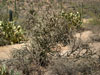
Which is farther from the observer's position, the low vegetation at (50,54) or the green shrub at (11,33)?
the green shrub at (11,33)

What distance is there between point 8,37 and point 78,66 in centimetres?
475

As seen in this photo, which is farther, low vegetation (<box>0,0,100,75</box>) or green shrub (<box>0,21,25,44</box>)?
green shrub (<box>0,21,25,44</box>)

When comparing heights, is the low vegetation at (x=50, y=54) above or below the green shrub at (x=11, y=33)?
above

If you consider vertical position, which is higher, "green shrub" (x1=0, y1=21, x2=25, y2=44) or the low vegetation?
the low vegetation

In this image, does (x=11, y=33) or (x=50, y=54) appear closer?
(x=50, y=54)

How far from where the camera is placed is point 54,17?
605cm

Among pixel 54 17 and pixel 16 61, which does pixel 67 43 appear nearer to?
pixel 54 17

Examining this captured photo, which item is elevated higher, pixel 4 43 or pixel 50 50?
pixel 50 50

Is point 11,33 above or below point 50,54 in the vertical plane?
below

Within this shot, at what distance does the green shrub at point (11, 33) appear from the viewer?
29.4ft

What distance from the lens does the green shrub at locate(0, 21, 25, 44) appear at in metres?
8.95

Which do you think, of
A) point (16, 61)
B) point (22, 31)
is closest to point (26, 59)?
point (16, 61)

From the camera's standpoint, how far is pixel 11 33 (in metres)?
9.12

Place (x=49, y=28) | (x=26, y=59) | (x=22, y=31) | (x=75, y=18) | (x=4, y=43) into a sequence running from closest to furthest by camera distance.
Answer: (x=26, y=59) → (x=49, y=28) → (x=4, y=43) → (x=22, y=31) → (x=75, y=18)
